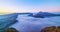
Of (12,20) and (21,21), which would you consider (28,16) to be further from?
(12,20)

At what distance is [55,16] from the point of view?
149 centimetres

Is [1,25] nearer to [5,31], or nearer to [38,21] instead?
[5,31]

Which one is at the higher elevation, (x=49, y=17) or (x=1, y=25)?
(x=49, y=17)

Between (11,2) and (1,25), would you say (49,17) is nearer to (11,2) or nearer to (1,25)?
(11,2)

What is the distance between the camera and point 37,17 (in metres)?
1.50

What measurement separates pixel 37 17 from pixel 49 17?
0.59 feet

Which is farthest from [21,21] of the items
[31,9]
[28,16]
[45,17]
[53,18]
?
[53,18]

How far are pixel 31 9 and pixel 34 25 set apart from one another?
0.24 metres

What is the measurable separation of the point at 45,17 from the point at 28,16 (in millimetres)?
256

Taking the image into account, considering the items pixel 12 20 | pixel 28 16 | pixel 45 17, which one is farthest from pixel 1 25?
pixel 45 17

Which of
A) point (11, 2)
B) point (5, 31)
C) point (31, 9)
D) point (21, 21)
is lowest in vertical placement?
point (5, 31)

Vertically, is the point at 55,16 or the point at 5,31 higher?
the point at 55,16

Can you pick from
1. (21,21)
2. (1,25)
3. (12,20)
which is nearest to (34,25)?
(21,21)

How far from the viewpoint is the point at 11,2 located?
1509mm
